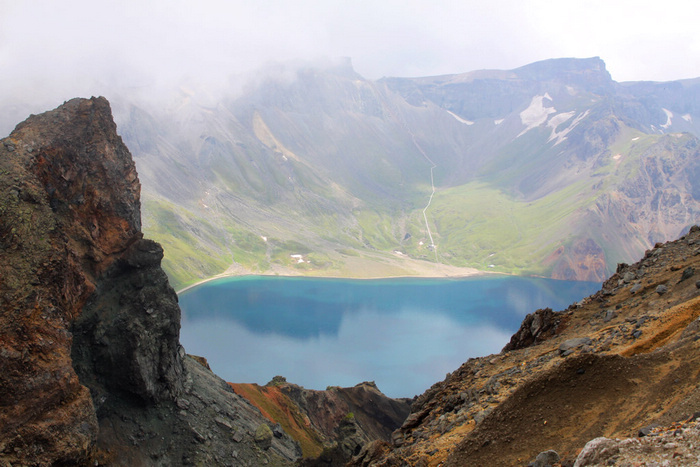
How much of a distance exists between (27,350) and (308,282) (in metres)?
138

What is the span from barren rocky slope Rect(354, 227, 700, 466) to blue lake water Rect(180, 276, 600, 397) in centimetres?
5198

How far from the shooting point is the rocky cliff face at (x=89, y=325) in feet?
54.8

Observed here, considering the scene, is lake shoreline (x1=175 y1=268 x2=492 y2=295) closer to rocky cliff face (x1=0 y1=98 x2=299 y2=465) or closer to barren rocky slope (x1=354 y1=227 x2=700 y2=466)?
rocky cliff face (x1=0 y1=98 x2=299 y2=465)

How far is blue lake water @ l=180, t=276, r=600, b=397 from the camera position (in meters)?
76.9

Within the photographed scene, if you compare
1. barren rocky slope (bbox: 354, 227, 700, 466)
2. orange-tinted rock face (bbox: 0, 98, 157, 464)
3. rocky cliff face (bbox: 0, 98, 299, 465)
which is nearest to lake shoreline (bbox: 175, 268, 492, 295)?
rocky cliff face (bbox: 0, 98, 299, 465)

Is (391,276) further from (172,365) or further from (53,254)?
(53,254)

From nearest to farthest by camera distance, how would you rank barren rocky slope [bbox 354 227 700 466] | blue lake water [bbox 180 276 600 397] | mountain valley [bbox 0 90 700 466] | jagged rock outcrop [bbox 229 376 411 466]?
barren rocky slope [bbox 354 227 700 466] → mountain valley [bbox 0 90 700 466] → jagged rock outcrop [bbox 229 376 411 466] → blue lake water [bbox 180 276 600 397]

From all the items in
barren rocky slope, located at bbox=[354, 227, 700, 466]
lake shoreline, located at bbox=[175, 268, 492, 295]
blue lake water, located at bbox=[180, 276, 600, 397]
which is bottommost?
barren rocky slope, located at bbox=[354, 227, 700, 466]

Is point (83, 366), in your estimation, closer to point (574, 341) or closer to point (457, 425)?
point (457, 425)

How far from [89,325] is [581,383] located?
21.8 m

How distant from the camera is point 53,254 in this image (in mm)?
19016

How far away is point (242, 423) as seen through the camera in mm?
30781

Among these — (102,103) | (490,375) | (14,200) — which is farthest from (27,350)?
(490,375)

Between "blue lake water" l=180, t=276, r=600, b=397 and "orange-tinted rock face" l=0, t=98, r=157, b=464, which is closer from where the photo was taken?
"orange-tinted rock face" l=0, t=98, r=157, b=464
